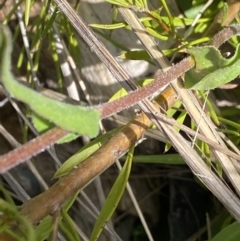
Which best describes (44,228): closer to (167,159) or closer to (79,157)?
(79,157)

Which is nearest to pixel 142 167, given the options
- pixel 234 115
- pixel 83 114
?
pixel 234 115

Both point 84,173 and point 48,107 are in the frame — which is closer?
point 48,107

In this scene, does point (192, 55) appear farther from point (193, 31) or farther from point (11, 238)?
point (193, 31)

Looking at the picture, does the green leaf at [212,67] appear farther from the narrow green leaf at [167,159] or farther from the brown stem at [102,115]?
the narrow green leaf at [167,159]

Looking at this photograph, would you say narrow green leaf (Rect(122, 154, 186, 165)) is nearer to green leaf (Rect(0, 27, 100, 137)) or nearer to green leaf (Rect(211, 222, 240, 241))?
green leaf (Rect(211, 222, 240, 241))

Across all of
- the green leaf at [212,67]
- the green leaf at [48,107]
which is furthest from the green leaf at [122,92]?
the green leaf at [48,107]

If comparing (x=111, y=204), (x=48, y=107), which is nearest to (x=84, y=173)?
(x=111, y=204)

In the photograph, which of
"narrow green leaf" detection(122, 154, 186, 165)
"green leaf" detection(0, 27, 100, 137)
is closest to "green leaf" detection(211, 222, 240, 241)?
"narrow green leaf" detection(122, 154, 186, 165)
